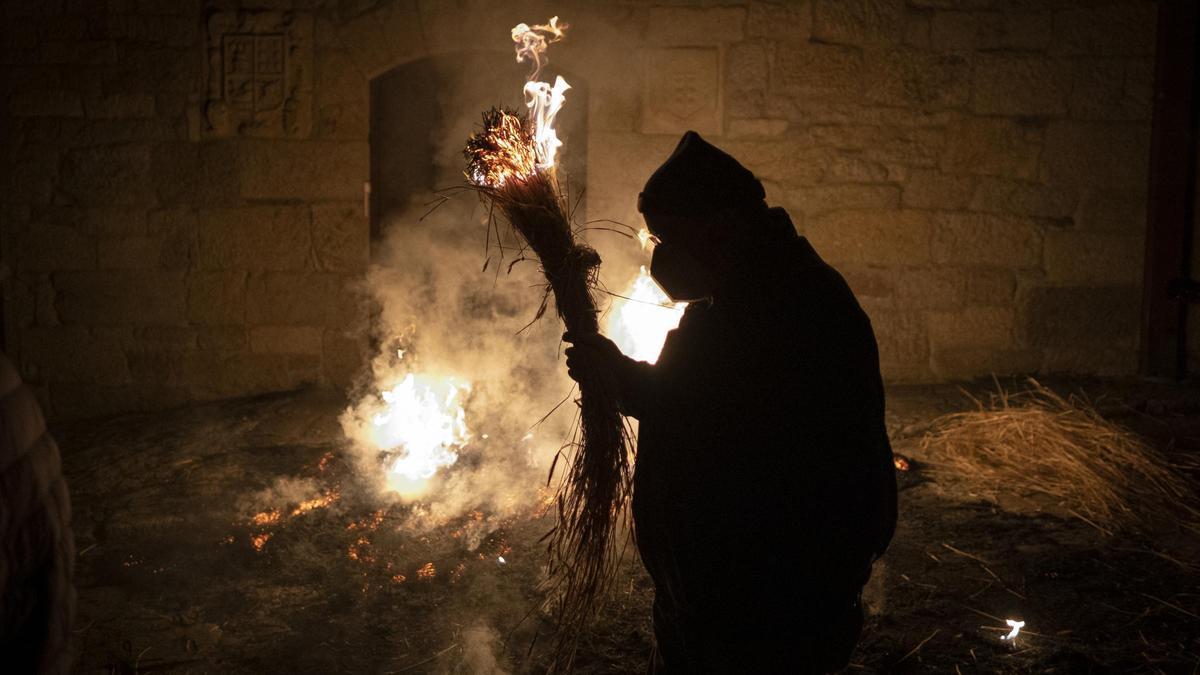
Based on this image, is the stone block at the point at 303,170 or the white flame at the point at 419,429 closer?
the white flame at the point at 419,429

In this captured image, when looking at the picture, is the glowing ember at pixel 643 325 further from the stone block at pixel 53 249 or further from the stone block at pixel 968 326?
the stone block at pixel 53 249

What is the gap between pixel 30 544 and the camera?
1.63 meters

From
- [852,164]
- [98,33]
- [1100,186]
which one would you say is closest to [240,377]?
[98,33]

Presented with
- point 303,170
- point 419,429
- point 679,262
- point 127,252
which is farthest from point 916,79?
point 127,252

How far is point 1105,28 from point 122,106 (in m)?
7.10

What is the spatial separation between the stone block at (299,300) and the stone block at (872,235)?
3.47 meters

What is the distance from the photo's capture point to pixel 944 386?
680 cm

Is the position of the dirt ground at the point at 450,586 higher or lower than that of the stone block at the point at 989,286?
lower

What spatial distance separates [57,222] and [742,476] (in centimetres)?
631

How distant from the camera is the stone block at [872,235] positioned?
22.0 feet

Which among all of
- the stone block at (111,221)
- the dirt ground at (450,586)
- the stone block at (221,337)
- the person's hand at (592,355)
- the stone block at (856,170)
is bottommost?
the dirt ground at (450,586)

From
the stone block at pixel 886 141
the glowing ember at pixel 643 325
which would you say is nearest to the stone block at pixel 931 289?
the stone block at pixel 886 141

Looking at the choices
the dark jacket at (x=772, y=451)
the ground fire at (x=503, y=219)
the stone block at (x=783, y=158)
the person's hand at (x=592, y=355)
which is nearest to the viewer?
the dark jacket at (x=772, y=451)

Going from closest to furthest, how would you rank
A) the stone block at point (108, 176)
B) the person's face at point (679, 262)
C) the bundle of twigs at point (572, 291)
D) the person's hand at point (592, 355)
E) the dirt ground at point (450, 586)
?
the person's face at point (679, 262), the person's hand at point (592, 355), the bundle of twigs at point (572, 291), the dirt ground at point (450, 586), the stone block at point (108, 176)
